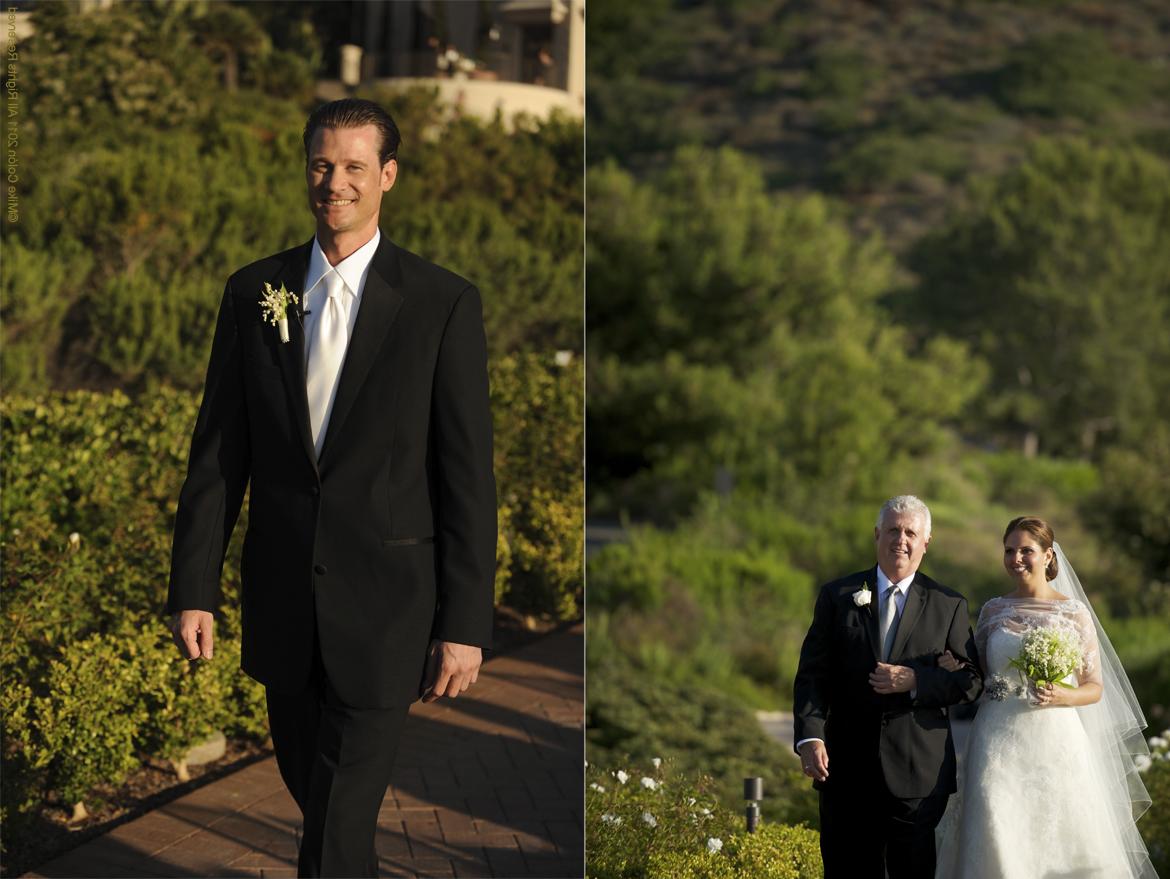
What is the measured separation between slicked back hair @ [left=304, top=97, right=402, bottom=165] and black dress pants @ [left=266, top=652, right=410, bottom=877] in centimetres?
118

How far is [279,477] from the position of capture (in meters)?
3.04

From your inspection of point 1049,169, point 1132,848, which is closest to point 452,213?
point 1132,848

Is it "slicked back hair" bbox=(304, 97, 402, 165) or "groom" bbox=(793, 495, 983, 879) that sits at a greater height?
"slicked back hair" bbox=(304, 97, 402, 165)

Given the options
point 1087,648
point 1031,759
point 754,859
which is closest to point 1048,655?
point 1087,648

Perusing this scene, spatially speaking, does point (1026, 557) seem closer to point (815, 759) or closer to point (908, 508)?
point (908, 508)

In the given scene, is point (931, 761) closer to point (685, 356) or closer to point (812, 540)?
point (812, 540)

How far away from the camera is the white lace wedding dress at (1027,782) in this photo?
310 centimetres

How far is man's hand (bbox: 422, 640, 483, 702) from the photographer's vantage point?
3016mm


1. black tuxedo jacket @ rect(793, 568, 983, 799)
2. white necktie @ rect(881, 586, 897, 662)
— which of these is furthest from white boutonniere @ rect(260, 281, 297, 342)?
white necktie @ rect(881, 586, 897, 662)

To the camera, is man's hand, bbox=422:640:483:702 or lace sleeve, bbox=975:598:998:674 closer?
man's hand, bbox=422:640:483:702

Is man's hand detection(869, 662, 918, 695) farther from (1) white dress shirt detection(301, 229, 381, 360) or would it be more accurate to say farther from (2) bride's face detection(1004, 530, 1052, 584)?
(1) white dress shirt detection(301, 229, 381, 360)

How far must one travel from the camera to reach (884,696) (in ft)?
10.1

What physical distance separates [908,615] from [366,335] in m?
1.40

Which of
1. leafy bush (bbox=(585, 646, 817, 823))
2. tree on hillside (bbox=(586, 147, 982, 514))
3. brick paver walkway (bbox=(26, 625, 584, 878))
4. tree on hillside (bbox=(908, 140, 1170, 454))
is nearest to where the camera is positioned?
brick paver walkway (bbox=(26, 625, 584, 878))
